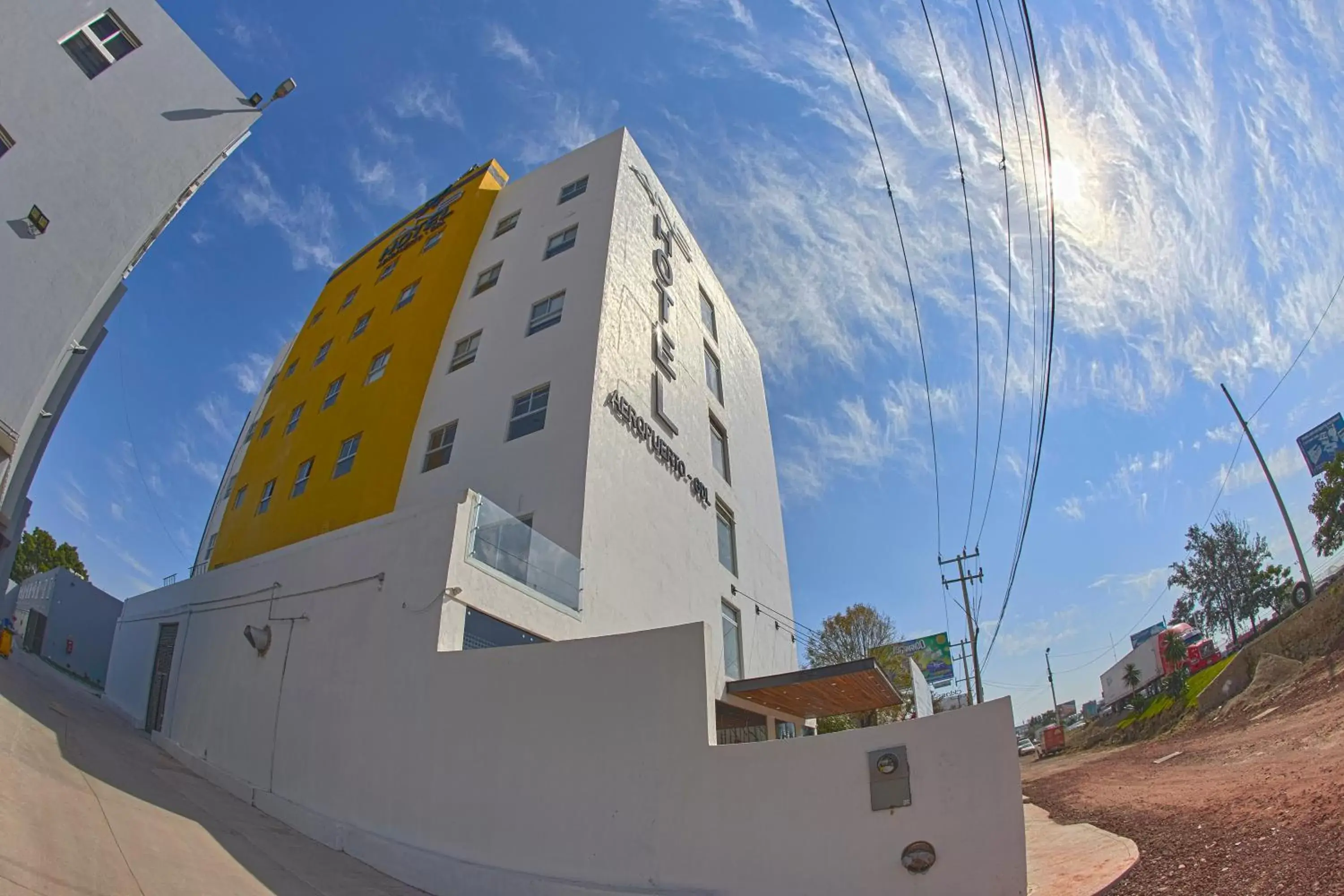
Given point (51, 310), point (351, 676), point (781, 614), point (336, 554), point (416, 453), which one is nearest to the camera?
point (351, 676)

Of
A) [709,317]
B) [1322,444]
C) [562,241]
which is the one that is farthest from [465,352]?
[1322,444]

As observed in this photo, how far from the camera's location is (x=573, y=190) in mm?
21109

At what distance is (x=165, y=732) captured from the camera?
51.7 feet

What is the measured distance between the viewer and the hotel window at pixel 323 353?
22.4 m

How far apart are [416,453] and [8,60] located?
35.8 ft

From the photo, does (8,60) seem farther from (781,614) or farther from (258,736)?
(781,614)

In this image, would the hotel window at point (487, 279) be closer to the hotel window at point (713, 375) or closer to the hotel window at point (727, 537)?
the hotel window at point (713, 375)

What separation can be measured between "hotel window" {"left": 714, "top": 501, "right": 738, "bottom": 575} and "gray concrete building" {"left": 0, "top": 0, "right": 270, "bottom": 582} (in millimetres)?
16442

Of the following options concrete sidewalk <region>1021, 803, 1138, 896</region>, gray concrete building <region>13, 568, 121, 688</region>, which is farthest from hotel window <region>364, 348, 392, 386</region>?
gray concrete building <region>13, 568, 121, 688</region>

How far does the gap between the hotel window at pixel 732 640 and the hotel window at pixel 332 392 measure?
1311cm

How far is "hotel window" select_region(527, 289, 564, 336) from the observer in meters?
17.5

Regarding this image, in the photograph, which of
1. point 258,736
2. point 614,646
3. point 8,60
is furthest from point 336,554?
point 8,60

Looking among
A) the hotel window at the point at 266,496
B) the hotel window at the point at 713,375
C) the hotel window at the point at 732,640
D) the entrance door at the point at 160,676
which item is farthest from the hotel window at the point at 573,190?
the entrance door at the point at 160,676

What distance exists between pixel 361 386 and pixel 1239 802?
2160cm
